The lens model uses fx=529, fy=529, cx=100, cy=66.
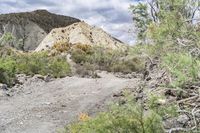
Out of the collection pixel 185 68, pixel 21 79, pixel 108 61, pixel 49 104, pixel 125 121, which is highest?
pixel 108 61

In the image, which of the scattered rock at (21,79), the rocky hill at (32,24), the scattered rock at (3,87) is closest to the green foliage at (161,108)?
the scattered rock at (3,87)

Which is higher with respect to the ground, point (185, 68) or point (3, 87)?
point (185, 68)

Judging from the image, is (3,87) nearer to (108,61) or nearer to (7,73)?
(7,73)

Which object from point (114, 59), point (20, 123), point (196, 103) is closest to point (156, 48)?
point (196, 103)

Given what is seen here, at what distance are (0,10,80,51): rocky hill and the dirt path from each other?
184ft

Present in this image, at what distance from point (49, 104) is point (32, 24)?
Answer: 67.3m

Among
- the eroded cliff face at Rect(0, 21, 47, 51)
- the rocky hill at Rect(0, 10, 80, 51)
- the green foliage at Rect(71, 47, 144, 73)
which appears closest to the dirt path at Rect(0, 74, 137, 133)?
the green foliage at Rect(71, 47, 144, 73)

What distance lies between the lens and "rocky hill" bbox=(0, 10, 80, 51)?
266 feet

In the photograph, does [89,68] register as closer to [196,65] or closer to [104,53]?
[104,53]

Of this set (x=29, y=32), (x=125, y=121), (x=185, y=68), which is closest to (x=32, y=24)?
(x=29, y=32)

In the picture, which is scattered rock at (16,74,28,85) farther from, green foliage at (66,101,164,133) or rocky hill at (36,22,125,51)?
rocky hill at (36,22,125,51)

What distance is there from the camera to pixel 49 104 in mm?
17766

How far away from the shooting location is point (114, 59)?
1529 inches

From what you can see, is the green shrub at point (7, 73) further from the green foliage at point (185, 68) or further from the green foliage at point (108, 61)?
the green foliage at point (185, 68)
